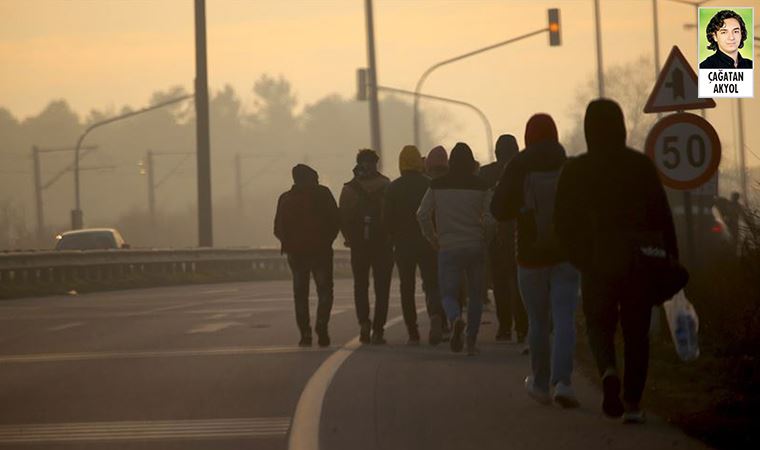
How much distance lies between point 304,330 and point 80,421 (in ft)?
20.4

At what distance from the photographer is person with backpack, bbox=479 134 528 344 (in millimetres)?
16047

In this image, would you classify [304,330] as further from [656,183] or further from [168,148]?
[168,148]

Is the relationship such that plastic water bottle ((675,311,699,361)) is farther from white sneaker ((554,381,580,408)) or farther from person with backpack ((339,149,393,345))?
person with backpack ((339,149,393,345))

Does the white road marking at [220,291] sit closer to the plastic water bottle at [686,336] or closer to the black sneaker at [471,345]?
the black sneaker at [471,345]

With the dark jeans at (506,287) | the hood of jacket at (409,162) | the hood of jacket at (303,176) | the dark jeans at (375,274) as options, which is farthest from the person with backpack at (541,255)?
the hood of jacket at (303,176)

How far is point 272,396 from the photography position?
12516 millimetres

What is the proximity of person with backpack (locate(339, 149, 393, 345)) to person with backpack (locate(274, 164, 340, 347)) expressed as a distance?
20 centimetres

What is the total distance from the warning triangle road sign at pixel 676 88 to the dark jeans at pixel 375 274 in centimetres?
355

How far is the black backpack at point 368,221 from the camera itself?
17.5m

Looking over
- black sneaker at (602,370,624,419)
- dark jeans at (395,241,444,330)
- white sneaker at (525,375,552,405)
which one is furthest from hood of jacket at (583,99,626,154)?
dark jeans at (395,241,444,330)

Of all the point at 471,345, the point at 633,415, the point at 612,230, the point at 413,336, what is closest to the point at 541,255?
the point at 612,230

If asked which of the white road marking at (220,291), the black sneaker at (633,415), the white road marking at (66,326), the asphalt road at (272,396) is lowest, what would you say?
the white road marking at (220,291)

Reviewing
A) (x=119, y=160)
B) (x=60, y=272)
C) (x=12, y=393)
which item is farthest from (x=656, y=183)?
(x=119, y=160)

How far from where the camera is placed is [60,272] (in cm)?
3828
